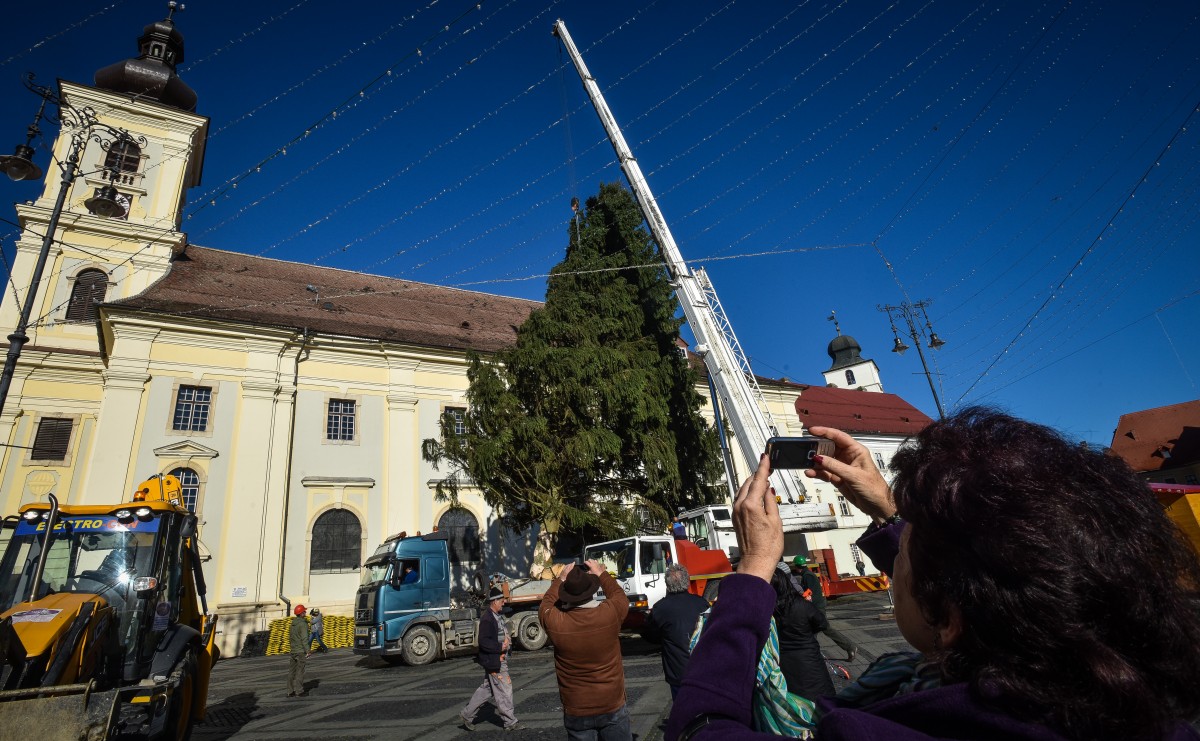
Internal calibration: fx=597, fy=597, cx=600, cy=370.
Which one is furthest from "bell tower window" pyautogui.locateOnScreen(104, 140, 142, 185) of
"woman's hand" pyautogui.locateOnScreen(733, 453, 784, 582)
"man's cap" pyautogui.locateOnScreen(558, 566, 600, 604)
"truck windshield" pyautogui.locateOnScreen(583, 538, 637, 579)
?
"woman's hand" pyautogui.locateOnScreen(733, 453, 784, 582)

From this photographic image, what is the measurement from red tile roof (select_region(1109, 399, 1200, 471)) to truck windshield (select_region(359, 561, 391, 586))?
4513 cm

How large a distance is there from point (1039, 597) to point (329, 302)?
95.0 ft

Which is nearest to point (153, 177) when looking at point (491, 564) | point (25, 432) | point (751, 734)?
point (25, 432)

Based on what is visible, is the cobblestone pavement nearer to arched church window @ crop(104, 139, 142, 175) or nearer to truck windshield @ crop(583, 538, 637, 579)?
truck windshield @ crop(583, 538, 637, 579)

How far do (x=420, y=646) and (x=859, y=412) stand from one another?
40.6 metres

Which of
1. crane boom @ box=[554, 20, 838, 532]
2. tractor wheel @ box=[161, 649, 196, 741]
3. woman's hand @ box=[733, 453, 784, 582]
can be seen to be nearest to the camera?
woman's hand @ box=[733, 453, 784, 582]

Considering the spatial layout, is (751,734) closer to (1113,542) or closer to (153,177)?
(1113,542)

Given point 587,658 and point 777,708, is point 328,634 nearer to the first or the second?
point 587,658

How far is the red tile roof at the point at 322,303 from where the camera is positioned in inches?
903

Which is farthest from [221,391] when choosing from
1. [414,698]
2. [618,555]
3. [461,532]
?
[414,698]

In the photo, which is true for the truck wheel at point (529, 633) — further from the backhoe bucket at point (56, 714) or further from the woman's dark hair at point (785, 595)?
the woman's dark hair at point (785, 595)

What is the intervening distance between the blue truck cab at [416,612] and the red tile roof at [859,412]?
28.8m

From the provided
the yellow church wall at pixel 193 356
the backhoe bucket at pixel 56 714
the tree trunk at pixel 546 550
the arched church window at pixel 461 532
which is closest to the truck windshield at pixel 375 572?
the tree trunk at pixel 546 550

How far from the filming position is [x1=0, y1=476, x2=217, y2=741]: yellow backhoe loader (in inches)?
198
